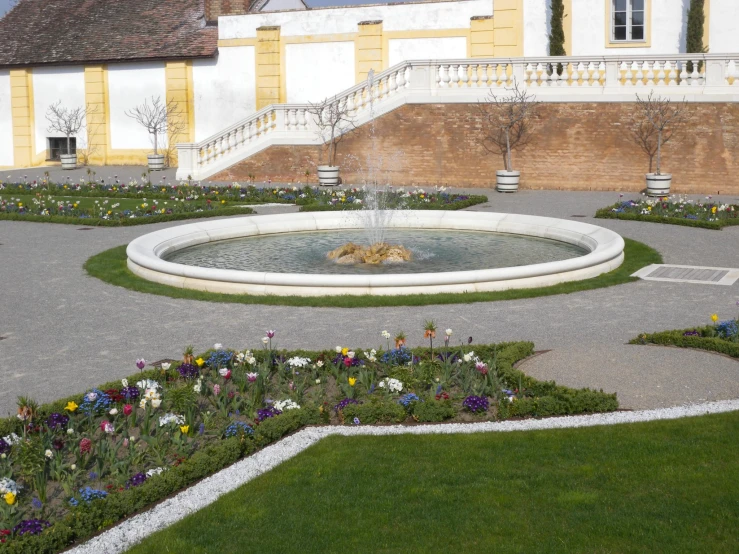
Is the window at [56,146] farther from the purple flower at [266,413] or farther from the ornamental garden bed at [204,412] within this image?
the purple flower at [266,413]

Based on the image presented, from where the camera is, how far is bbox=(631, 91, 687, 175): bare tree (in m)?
24.6

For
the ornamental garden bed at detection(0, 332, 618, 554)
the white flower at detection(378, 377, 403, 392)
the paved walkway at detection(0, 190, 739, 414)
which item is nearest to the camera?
the ornamental garden bed at detection(0, 332, 618, 554)

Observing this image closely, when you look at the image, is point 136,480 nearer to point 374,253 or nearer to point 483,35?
point 374,253

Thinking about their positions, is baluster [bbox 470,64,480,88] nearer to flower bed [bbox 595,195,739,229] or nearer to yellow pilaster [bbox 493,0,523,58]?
yellow pilaster [bbox 493,0,523,58]

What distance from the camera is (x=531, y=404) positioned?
795 cm

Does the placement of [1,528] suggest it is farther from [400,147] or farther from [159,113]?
[159,113]

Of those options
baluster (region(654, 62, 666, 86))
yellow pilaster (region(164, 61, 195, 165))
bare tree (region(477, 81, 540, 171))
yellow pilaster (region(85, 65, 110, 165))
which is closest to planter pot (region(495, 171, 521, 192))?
bare tree (region(477, 81, 540, 171))

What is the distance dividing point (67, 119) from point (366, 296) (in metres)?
28.9

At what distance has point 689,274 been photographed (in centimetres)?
1402

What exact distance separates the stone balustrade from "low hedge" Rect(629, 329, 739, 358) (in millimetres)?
16132

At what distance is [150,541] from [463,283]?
7.41m

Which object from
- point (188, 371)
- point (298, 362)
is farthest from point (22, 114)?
point (298, 362)

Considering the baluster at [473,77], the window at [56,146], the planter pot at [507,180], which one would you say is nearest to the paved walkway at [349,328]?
the planter pot at [507,180]

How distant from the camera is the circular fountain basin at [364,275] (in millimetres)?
12492
